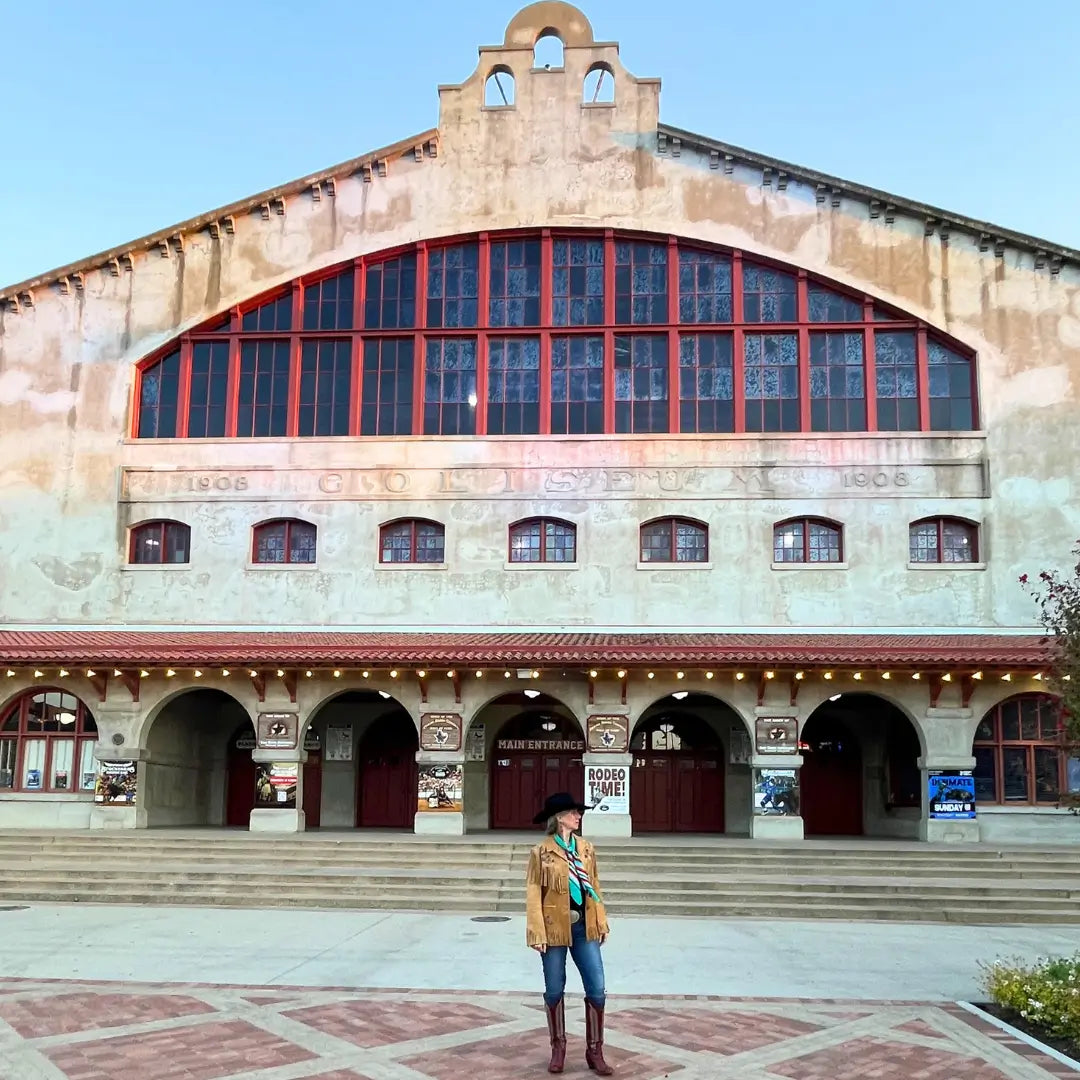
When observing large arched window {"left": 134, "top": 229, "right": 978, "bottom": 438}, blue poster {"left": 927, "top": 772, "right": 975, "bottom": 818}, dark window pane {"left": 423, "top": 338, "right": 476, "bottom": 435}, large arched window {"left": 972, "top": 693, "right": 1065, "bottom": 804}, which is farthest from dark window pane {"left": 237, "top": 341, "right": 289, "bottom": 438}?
large arched window {"left": 972, "top": 693, "right": 1065, "bottom": 804}

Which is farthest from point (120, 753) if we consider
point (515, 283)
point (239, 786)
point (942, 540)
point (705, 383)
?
point (942, 540)

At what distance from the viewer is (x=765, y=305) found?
29.1 metres

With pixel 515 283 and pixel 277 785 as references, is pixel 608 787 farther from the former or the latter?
pixel 515 283

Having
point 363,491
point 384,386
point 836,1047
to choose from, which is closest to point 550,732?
point 363,491

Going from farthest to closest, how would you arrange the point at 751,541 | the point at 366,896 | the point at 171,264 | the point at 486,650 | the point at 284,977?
1. the point at 171,264
2. the point at 751,541
3. the point at 486,650
4. the point at 366,896
5. the point at 284,977

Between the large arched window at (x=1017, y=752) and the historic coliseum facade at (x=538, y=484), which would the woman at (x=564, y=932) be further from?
the large arched window at (x=1017, y=752)

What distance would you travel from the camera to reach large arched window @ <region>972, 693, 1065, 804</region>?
83.2 ft

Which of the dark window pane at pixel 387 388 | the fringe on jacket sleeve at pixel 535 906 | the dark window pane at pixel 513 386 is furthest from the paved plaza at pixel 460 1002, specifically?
the dark window pane at pixel 387 388

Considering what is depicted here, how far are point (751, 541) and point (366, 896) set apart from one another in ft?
41.4

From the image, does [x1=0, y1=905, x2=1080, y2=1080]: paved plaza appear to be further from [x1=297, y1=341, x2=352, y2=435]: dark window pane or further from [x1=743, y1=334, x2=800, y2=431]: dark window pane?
[x1=297, y1=341, x2=352, y2=435]: dark window pane

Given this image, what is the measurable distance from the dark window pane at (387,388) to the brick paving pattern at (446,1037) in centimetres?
1856

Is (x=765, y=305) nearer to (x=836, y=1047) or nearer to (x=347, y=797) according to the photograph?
(x=347, y=797)

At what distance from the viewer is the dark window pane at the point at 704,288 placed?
29203mm

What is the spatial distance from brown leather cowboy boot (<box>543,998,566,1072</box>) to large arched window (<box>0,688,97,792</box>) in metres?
20.6
